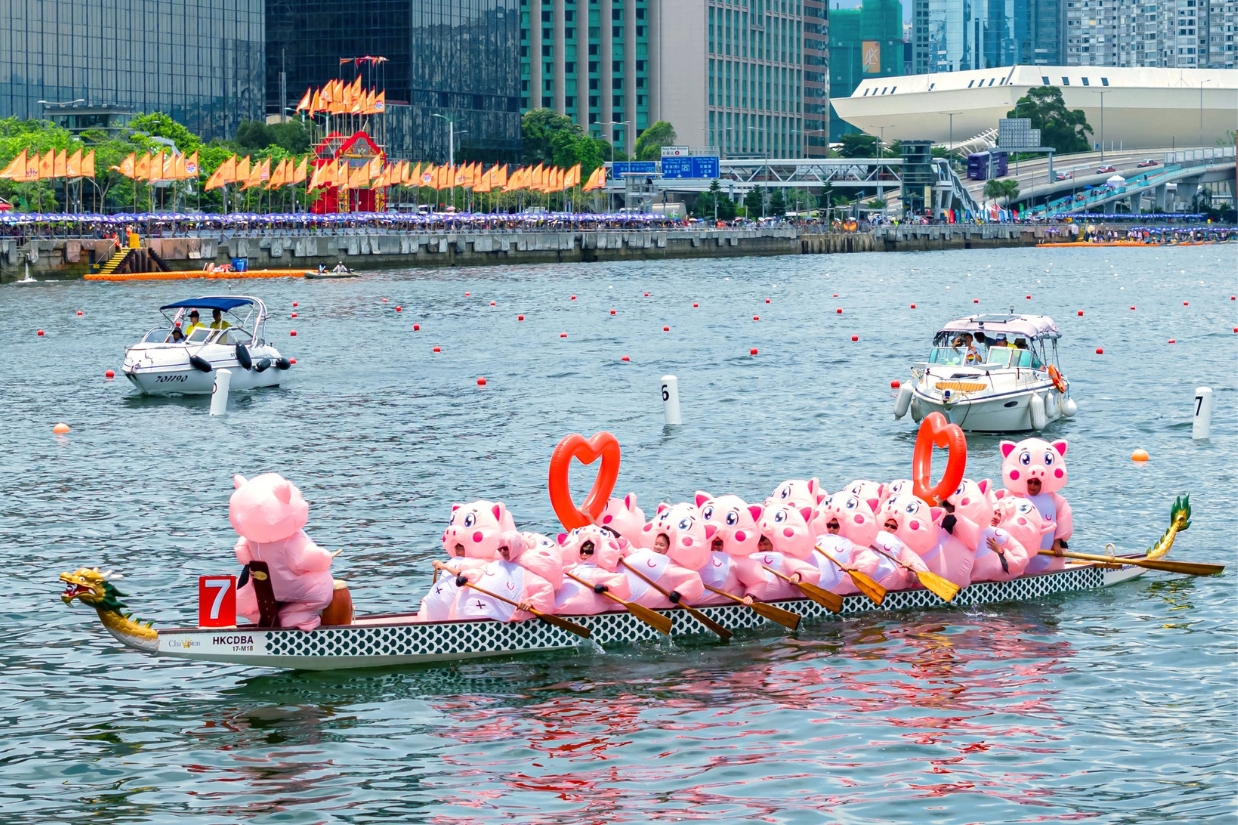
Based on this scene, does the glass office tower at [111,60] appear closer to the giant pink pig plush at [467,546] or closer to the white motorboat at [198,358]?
the white motorboat at [198,358]

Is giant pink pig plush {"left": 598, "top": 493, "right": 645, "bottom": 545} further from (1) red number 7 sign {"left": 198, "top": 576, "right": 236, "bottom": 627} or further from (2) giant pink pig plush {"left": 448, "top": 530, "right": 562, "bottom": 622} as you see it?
(1) red number 7 sign {"left": 198, "top": 576, "right": 236, "bottom": 627}

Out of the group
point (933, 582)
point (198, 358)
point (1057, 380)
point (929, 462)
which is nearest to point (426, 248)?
point (198, 358)

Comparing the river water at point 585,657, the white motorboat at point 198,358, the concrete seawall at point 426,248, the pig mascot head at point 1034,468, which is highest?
the concrete seawall at point 426,248

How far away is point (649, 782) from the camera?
Answer: 710 inches

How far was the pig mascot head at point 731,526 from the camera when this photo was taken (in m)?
22.9

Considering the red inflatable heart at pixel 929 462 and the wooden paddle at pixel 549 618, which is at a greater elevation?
the red inflatable heart at pixel 929 462

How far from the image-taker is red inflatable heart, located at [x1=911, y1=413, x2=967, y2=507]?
81.8 feet

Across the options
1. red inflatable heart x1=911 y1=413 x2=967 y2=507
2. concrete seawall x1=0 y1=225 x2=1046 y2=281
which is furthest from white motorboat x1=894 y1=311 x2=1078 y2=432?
concrete seawall x1=0 y1=225 x2=1046 y2=281

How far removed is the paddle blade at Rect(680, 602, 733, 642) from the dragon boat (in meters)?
0.09

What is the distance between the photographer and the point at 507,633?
71.7ft

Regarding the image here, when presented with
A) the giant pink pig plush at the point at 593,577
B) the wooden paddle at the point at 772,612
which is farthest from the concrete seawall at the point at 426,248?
the wooden paddle at the point at 772,612

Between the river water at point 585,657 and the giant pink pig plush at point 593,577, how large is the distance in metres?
0.64

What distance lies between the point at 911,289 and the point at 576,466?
77.8 meters

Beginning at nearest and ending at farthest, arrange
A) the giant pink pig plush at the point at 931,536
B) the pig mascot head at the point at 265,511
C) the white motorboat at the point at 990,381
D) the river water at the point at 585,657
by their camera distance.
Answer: the river water at the point at 585,657 < the pig mascot head at the point at 265,511 < the giant pink pig plush at the point at 931,536 < the white motorboat at the point at 990,381
